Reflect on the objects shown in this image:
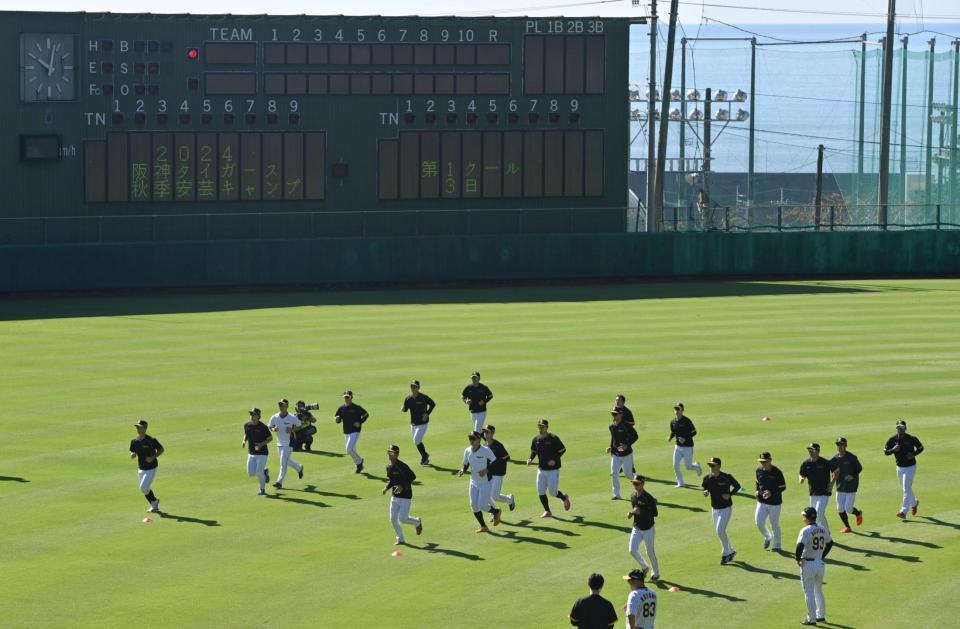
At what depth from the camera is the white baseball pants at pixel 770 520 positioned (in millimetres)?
19609

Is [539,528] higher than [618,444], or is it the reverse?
[618,444]

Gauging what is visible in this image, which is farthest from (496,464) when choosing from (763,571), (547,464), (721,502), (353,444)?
(763,571)

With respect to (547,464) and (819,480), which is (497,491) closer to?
(547,464)

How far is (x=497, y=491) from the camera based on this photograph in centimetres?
2147

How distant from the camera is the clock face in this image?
1784 inches

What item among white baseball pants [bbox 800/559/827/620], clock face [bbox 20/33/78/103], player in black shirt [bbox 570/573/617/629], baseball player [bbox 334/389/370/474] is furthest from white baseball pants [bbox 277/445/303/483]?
clock face [bbox 20/33/78/103]

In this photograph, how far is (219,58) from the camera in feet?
151

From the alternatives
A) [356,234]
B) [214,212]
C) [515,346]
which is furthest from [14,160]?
[515,346]

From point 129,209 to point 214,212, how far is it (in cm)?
262

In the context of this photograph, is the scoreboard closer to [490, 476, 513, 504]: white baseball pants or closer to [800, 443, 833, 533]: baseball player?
[490, 476, 513, 504]: white baseball pants

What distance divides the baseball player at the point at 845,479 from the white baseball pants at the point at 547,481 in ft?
12.7

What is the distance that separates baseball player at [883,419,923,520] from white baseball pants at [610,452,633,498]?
377 centimetres

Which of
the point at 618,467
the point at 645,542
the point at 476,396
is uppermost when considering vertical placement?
the point at 476,396

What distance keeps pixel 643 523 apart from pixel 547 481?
3296 mm
